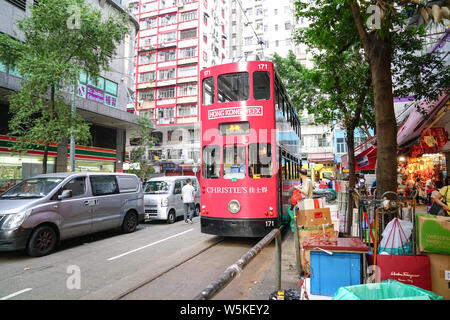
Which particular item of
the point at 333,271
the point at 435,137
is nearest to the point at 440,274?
the point at 333,271

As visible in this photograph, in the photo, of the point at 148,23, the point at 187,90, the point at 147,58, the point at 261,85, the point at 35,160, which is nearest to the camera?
the point at 261,85

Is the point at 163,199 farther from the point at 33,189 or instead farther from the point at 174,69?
the point at 174,69

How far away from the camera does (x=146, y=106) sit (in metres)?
40.2

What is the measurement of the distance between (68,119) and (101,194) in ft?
12.2

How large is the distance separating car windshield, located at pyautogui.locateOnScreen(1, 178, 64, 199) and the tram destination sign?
456 centimetres

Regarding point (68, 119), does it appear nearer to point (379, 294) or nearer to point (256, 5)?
point (379, 294)

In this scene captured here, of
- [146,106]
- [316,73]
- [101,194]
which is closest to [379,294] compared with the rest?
[101,194]

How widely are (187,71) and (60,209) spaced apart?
112 ft

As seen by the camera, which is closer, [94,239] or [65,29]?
[94,239]

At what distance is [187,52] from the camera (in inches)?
1539

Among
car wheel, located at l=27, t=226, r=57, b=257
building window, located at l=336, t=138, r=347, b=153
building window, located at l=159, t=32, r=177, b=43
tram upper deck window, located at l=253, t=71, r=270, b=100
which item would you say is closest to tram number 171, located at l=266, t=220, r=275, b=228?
tram upper deck window, located at l=253, t=71, r=270, b=100

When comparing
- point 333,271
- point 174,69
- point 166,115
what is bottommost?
point 333,271

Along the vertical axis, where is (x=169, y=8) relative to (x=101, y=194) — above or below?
above

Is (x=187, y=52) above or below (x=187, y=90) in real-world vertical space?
above
